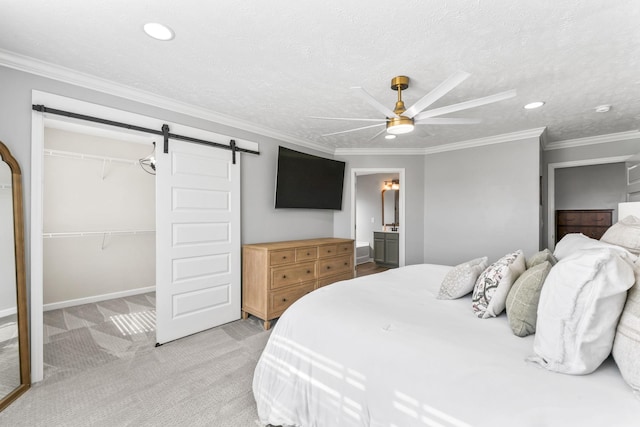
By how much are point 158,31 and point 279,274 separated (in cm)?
245

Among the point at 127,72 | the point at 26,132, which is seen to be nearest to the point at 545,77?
the point at 127,72

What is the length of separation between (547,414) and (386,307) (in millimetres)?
880

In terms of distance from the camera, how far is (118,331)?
307 cm

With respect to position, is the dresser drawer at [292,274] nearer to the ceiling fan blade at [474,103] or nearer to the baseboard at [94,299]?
the ceiling fan blade at [474,103]

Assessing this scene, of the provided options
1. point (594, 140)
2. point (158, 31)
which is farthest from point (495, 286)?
point (594, 140)

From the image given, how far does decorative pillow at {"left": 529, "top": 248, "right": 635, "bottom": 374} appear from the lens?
3.31 feet

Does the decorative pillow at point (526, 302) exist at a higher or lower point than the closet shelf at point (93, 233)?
lower

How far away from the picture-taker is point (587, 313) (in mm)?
1018

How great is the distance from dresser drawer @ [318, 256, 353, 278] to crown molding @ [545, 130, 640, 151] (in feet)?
11.7

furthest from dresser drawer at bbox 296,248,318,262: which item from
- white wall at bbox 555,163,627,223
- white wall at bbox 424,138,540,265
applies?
white wall at bbox 555,163,627,223

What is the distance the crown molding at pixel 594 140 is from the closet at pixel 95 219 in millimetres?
6186

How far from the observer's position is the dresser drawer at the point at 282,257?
3217 mm

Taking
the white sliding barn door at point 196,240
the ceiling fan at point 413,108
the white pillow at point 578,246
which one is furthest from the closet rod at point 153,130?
the white pillow at point 578,246

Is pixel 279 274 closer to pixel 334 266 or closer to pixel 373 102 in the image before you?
pixel 334 266
